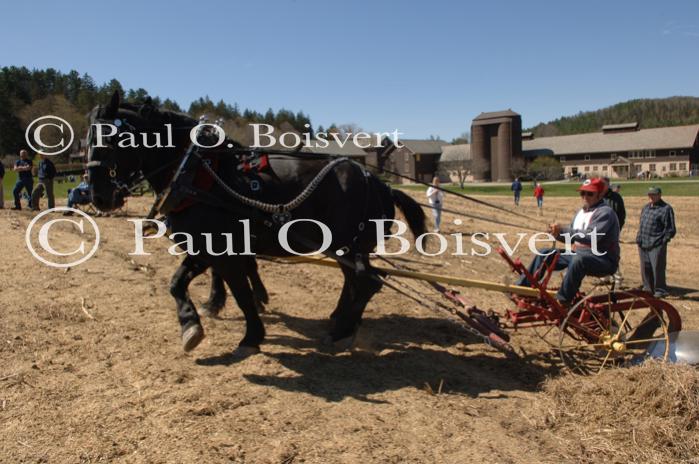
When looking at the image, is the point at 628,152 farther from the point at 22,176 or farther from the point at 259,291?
the point at 259,291

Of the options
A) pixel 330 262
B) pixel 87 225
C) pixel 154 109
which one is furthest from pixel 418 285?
pixel 87 225

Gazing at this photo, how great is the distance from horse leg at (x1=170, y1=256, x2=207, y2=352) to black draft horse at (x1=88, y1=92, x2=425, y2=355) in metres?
0.01

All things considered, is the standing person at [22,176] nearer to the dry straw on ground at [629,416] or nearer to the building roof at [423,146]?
the dry straw on ground at [629,416]

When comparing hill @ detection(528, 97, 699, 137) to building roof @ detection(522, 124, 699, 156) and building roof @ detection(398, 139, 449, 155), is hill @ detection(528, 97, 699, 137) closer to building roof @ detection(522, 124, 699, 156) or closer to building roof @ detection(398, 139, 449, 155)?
building roof @ detection(522, 124, 699, 156)

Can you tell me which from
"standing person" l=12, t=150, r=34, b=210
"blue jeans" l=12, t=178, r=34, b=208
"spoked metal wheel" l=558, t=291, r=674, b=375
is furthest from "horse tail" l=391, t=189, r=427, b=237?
"blue jeans" l=12, t=178, r=34, b=208

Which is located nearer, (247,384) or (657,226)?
(247,384)

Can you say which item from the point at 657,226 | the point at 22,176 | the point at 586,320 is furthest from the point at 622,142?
the point at 586,320

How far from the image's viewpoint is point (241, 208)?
5.15 metres

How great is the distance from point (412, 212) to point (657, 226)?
5483mm

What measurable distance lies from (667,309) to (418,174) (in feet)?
280

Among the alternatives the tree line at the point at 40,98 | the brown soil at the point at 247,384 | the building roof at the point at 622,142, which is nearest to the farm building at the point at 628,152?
the building roof at the point at 622,142

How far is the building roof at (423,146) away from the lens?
307 feet

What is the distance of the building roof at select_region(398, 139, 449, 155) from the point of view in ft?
307

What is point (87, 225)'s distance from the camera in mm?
11891
